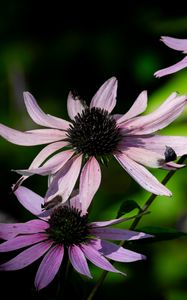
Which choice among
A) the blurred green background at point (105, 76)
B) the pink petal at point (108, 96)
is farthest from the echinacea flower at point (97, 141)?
the blurred green background at point (105, 76)

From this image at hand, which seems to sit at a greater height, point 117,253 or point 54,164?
point 54,164

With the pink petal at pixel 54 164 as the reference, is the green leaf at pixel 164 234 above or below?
below

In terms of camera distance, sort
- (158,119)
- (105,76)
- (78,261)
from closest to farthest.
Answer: (78,261), (158,119), (105,76)

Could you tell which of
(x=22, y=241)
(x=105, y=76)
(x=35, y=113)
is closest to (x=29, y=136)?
(x=35, y=113)

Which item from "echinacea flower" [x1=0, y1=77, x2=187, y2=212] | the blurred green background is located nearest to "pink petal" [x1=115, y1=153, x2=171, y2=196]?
"echinacea flower" [x1=0, y1=77, x2=187, y2=212]

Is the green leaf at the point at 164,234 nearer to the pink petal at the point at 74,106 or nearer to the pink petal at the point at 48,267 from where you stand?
the pink petal at the point at 48,267

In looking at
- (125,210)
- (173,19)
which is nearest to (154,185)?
(125,210)

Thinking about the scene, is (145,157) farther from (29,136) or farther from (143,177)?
(29,136)
